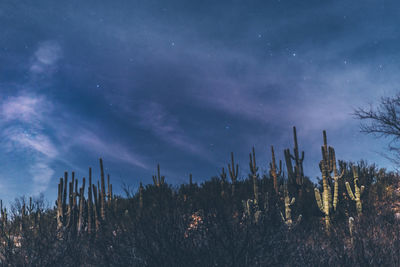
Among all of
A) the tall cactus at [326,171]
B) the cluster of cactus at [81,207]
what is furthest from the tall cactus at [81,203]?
the tall cactus at [326,171]

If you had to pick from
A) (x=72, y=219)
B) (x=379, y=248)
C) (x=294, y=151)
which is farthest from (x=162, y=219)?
(x=72, y=219)

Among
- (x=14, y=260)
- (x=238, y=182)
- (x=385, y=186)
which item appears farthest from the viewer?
(x=238, y=182)

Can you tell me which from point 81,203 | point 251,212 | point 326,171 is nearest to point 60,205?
point 81,203

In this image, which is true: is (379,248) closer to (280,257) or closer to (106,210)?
(280,257)

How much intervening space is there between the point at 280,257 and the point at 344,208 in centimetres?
961

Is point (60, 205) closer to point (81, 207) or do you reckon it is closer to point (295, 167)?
point (81, 207)

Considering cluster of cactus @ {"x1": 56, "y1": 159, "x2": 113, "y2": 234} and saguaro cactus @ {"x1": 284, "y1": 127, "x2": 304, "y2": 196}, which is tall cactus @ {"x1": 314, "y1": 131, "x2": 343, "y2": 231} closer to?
saguaro cactus @ {"x1": 284, "y1": 127, "x2": 304, "y2": 196}

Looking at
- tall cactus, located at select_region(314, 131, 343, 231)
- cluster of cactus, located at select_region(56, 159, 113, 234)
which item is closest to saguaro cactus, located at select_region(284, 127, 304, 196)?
tall cactus, located at select_region(314, 131, 343, 231)

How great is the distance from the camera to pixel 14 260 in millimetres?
11938

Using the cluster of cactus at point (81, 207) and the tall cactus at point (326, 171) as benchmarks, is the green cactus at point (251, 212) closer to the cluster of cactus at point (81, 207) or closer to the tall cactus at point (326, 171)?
the tall cactus at point (326, 171)

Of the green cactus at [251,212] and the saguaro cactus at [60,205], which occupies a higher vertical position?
the saguaro cactus at [60,205]

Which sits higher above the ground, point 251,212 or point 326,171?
point 326,171

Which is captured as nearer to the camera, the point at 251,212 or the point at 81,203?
the point at 251,212

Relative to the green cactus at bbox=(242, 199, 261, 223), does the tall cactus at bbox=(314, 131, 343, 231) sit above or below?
above
